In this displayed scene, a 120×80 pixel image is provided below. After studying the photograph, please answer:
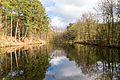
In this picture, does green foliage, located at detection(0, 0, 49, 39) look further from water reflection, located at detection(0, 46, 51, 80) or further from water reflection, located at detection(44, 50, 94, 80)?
water reflection, located at detection(44, 50, 94, 80)

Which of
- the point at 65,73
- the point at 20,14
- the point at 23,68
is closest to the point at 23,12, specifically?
the point at 20,14

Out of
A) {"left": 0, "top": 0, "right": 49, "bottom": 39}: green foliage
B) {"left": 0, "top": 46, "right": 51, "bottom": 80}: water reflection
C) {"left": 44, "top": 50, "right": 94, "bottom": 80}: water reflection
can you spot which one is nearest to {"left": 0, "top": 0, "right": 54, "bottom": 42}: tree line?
{"left": 0, "top": 0, "right": 49, "bottom": 39}: green foliage

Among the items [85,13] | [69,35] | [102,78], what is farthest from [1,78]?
[69,35]

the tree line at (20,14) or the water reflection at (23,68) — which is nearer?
the water reflection at (23,68)

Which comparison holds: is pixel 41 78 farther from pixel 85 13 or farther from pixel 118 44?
pixel 85 13

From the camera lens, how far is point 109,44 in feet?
68.1

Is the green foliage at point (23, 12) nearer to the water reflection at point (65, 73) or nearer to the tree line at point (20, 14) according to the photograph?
the tree line at point (20, 14)

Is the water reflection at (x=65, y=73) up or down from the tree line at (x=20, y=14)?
down

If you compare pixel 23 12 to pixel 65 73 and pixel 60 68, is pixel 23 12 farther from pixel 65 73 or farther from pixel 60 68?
pixel 65 73

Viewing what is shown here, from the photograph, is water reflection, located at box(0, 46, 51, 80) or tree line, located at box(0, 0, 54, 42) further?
tree line, located at box(0, 0, 54, 42)

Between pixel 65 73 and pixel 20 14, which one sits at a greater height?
pixel 20 14

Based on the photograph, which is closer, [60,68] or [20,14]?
[60,68]

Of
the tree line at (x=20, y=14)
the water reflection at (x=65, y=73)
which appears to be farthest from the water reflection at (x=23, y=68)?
the tree line at (x=20, y=14)

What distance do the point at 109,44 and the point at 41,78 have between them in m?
20.4
